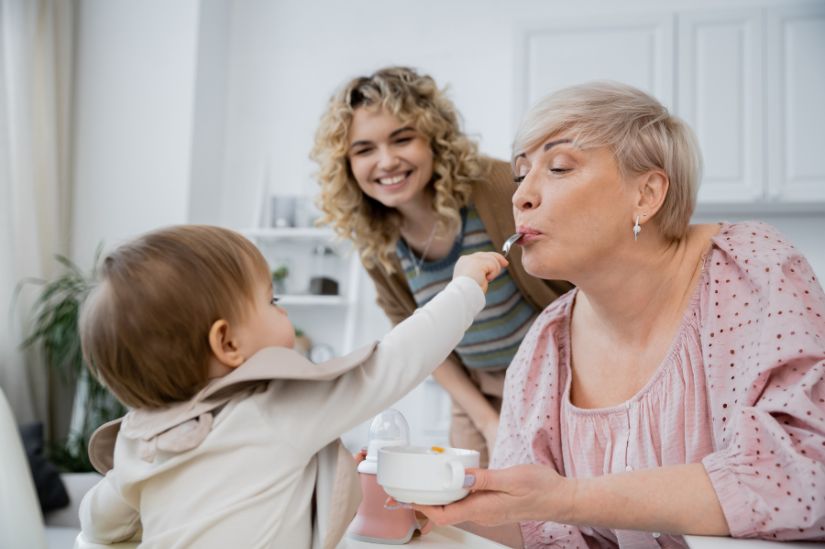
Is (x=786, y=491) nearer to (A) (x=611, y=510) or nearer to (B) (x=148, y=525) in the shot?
(A) (x=611, y=510)

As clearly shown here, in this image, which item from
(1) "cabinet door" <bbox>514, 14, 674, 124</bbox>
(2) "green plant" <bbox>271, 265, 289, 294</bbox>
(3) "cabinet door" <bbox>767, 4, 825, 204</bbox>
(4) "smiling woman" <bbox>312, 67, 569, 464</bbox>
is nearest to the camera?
(4) "smiling woman" <bbox>312, 67, 569, 464</bbox>

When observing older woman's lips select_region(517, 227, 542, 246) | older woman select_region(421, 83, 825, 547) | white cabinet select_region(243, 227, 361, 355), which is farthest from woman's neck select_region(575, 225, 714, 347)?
white cabinet select_region(243, 227, 361, 355)

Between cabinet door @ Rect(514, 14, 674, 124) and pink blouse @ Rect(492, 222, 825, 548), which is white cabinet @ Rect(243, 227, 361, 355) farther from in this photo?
pink blouse @ Rect(492, 222, 825, 548)

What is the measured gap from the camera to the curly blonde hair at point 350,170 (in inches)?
84.0

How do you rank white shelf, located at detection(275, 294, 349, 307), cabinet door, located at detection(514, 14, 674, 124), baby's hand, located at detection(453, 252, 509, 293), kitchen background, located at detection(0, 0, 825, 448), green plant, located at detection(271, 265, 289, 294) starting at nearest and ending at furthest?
baby's hand, located at detection(453, 252, 509, 293) → cabinet door, located at detection(514, 14, 674, 124) → kitchen background, located at detection(0, 0, 825, 448) → white shelf, located at detection(275, 294, 349, 307) → green plant, located at detection(271, 265, 289, 294)

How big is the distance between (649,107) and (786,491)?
701 millimetres

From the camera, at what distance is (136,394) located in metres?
0.99

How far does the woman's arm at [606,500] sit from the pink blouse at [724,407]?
0.10 ft

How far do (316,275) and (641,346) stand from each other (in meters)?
3.25

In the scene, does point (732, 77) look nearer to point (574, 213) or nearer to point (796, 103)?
point (796, 103)

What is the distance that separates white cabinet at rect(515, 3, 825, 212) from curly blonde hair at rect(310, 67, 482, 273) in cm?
165

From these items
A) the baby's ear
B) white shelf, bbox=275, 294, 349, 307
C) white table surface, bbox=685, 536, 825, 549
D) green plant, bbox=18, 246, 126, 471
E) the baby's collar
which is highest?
the baby's ear

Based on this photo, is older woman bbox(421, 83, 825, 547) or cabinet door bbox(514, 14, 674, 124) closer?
older woman bbox(421, 83, 825, 547)

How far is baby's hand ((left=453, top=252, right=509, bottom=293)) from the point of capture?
1188 mm
